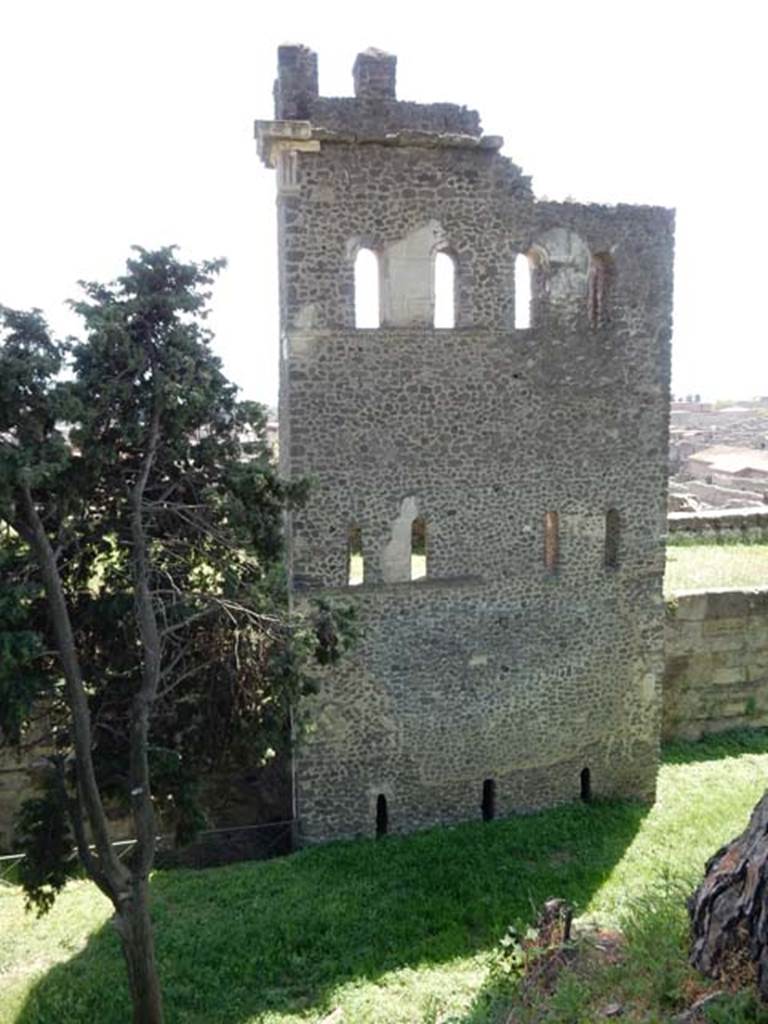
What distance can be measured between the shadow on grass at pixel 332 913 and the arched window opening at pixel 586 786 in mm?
496

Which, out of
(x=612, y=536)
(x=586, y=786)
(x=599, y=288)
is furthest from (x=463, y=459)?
(x=586, y=786)

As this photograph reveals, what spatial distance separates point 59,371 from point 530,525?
24.0ft

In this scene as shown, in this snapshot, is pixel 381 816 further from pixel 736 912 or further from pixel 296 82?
pixel 296 82

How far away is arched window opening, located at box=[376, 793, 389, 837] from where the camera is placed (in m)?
12.8

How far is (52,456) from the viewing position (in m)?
7.66

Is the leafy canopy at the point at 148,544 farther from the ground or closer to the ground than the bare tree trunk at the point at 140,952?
farther from the ground

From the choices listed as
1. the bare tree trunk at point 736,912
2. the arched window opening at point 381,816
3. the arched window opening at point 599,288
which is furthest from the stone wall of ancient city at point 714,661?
the bare tree trunk at point 736,912

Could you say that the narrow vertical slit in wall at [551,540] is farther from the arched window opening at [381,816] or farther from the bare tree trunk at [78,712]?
the bare tree trunk at [78,712]

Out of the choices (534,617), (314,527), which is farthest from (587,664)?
(314,527)

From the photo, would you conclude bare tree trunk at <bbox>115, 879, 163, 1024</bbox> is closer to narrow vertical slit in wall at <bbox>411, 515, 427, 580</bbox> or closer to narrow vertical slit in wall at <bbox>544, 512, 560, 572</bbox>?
narrow vertical slit in wall at <bbox>411, 515, 427, 580</bbox>

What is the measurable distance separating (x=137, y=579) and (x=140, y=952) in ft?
11.7

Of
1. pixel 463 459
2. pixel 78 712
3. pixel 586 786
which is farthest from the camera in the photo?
pixel 586 786

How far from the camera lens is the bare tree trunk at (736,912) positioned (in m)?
6.05

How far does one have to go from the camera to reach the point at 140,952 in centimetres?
848
